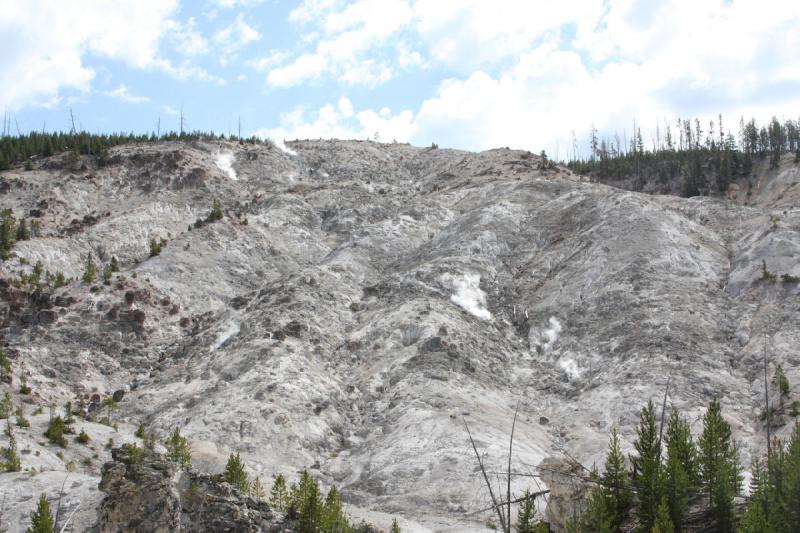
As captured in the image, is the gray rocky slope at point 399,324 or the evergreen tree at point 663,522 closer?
the evergreen tree at point 663,522

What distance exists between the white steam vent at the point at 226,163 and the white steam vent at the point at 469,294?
30.8 m

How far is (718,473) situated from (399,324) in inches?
852

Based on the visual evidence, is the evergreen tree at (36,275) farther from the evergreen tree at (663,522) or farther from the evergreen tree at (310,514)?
Result: the evergreen tree at (663,522)

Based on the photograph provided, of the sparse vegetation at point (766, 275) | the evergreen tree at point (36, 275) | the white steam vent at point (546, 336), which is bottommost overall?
the white steam vent at point (546, 336)

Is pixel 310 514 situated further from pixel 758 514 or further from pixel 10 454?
pixel 758 514

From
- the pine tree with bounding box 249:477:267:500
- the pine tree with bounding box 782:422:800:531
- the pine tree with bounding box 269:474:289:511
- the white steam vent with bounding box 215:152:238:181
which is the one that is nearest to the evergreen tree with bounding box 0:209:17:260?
the white steam vent with bounding box 215:152:238:181

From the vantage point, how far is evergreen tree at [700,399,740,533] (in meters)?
12.4

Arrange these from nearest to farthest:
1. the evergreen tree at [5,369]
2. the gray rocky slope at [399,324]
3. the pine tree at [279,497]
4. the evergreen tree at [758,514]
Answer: the evergreen tree at [758,514] < the pine tree at [279,497] < the gray rocky slope at [399,324] < the evergreen tree at [5,369]

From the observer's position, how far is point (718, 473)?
12.8 m

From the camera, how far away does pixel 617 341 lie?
103 feet

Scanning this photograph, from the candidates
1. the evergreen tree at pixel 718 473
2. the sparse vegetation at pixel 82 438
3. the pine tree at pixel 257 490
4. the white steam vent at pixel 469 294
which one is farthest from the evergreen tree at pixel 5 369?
the evergreen tree at pixel 718 473

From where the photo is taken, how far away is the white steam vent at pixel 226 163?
2421 inches

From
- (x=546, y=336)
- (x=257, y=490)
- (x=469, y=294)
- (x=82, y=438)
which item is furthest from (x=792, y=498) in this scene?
(x=469, y=294)

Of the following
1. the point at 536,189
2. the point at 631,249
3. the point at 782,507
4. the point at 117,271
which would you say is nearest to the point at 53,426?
the point at 117,271
